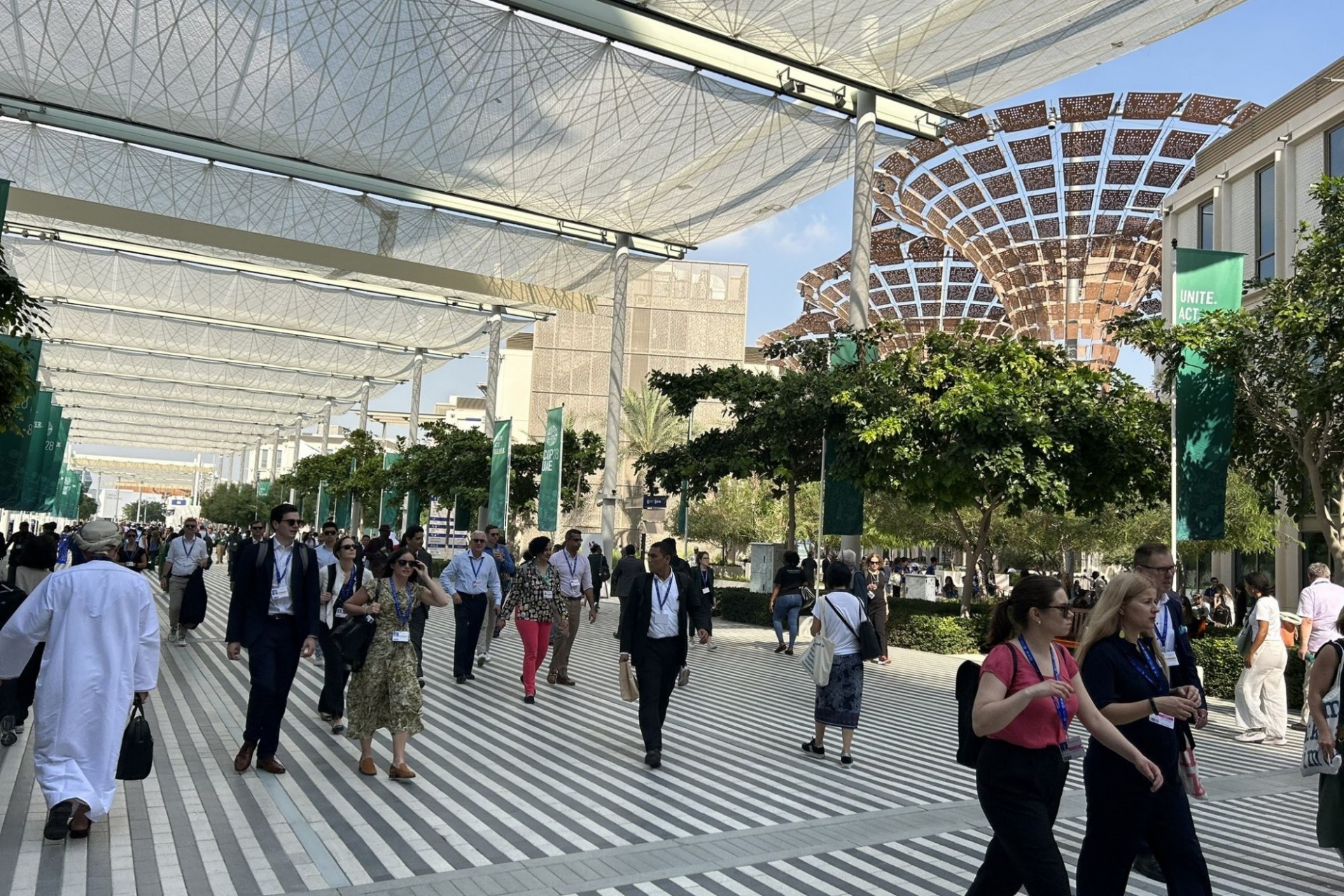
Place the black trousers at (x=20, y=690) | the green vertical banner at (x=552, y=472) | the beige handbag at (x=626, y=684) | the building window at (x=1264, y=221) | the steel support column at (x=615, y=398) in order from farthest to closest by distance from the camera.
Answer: the building window at (x=1264, y=221)
the steel support column at (x=615, y=398)
the green vertical banner at (x=552, y=472)
the beige handbag at (x=626, y=684)
the black trousers at (x=20, y=690)

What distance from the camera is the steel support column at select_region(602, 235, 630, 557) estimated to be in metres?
32.0

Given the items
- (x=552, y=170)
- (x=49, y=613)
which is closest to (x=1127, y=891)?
(x=49, y=613)

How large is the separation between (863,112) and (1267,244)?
56.9ft

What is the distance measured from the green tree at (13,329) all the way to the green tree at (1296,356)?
38.9ft

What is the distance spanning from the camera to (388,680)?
7.59 m

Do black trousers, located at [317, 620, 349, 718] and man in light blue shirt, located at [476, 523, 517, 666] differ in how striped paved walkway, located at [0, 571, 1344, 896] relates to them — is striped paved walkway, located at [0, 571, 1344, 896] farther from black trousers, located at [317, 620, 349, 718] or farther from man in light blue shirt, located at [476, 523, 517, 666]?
man in light blue shirt, located at [476, 523, 517, 666]

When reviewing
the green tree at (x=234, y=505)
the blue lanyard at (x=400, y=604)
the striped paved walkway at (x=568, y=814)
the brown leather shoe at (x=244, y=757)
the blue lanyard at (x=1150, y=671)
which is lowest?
the striped paved walkway at (x=568, y=814)

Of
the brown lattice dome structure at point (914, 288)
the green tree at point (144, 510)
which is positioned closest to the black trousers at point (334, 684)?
the brown lattice dome structure at point (914, 288)

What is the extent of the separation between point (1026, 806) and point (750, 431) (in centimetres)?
1528

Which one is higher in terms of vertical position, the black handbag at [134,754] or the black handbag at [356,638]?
the black handbag at [356,638]

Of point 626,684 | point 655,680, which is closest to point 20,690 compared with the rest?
point 626,684

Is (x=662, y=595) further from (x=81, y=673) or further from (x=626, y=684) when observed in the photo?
(x=81, y=673)

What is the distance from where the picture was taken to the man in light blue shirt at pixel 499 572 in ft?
47.2

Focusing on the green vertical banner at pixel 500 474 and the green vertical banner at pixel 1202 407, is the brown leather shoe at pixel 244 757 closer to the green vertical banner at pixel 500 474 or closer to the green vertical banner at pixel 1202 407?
the green vertical banner at pixel 1202 407
